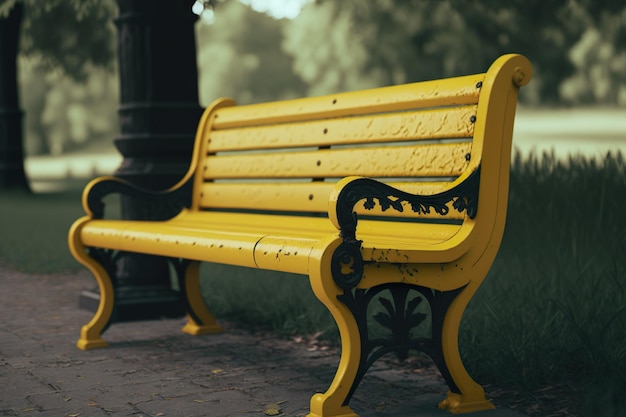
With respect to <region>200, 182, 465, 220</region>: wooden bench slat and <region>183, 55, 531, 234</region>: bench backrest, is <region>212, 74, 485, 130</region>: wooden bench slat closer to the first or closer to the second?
<region>183, 55, 531, 234</region>: bench backrest

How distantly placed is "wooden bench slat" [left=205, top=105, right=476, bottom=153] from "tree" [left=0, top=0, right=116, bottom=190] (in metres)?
13.1

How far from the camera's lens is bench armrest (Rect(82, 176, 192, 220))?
5371mm

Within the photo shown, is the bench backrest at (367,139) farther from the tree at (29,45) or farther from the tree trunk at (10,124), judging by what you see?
the tree trunk at (10,124)

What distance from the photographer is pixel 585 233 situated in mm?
6090

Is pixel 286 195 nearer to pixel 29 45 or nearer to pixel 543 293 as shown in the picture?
pixel 543 293

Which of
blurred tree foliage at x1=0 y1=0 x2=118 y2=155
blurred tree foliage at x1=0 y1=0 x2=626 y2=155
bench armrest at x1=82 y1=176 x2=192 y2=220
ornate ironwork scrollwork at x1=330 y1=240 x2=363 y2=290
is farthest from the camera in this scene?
blurred tree foliage at x1=0 y1=0 x2=118 y2=155

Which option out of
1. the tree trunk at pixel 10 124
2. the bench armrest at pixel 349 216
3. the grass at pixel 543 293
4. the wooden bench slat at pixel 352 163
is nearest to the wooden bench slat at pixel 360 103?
the wooden bench slat at pixel 352 163

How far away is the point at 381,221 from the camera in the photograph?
427 centimetres

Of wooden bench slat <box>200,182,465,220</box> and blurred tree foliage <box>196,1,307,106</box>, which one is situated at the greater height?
blurred tree foliage <box>196,1,307,106</box>

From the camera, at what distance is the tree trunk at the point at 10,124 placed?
19.9m

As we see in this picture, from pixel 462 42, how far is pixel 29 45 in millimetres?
10620

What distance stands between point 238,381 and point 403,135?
4.16 feet

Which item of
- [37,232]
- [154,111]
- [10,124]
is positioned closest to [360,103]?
[154,111]

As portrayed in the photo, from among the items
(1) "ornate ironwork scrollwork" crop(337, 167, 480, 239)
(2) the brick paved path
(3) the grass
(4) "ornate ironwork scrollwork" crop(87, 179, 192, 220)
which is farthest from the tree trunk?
(1) "ornate ironwork scrollwork" crop(337, 167, 480, 239)
